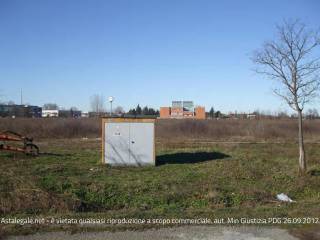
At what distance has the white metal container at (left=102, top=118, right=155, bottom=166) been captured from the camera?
58.2ft

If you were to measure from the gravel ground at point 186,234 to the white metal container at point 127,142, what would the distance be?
11158mm

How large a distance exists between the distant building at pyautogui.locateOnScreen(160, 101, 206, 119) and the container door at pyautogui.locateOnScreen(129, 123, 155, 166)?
321 feet

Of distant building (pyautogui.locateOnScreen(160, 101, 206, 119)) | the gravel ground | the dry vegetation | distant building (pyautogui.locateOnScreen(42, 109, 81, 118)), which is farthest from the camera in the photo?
distant building (pyautogui.locateOnScreen(42, 109, 81, 118))

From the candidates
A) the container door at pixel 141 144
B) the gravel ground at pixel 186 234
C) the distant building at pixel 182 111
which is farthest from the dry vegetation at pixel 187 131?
the distant building at pixel 182 111

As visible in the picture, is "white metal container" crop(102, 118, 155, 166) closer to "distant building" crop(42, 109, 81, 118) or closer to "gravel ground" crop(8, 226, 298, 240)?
"gravel ground" crop(8, 226, 298, 240)

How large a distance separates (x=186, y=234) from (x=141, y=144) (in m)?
11.6

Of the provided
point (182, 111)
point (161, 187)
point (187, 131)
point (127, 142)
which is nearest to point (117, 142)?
point (127, 142)

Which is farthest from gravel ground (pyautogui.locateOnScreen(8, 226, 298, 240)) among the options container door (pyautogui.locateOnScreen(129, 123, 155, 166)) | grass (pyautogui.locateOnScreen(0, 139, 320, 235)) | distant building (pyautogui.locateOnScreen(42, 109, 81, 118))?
distant building (pyautogui.locateOnScreen(42, 109, 81, 118))

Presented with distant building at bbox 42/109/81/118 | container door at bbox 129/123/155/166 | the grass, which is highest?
distant building at bbox 42/109/81/118

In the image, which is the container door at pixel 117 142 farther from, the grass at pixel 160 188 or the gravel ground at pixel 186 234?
the gravel ground at pixel 186 234

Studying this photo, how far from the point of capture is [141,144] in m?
17.9

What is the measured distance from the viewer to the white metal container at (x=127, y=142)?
58.2 ft

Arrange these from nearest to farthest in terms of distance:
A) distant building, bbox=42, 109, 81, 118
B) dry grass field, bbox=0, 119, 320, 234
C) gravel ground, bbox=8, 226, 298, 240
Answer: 1. gravel ground, bbox=8, 226, 298, 240
2. dry grass field, bbox=0, 119, 320, 234
3. distant building, bbox=42, 109, 81, 118

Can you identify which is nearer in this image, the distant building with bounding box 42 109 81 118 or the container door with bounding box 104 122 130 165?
the container door with bounding box 104 122 130 165
